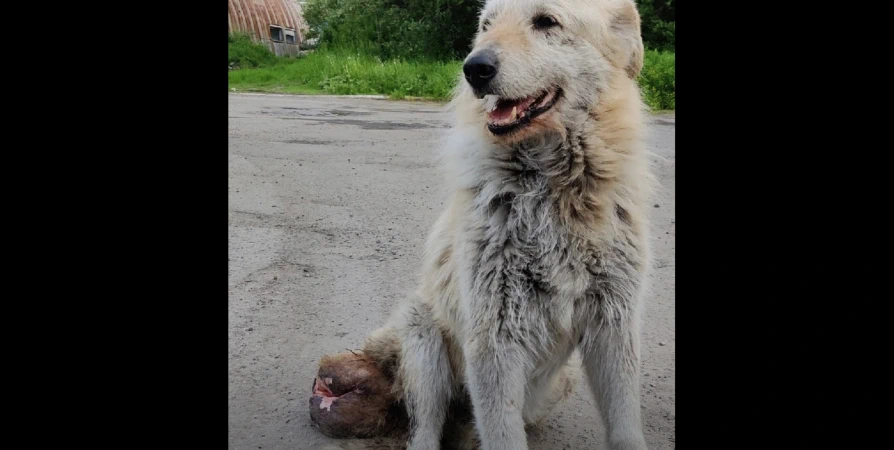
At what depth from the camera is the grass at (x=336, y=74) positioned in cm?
279

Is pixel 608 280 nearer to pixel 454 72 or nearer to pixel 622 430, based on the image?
pixel 622 430

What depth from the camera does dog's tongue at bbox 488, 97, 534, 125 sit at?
6.46 feet

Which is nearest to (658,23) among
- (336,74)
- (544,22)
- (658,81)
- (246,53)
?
(658,81)

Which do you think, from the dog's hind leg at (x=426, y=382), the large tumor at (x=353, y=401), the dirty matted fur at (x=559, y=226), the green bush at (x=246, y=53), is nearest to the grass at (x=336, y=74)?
the green bush at (x=246, y=53)

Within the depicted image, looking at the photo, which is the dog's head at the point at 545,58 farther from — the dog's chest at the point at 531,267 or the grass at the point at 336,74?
the grass at the point at 336,74

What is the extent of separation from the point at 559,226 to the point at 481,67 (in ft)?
1.75

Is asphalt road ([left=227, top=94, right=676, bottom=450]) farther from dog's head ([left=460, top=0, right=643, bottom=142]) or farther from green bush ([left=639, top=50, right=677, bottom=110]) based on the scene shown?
dog's head ([left=460, top=0, right=643, bottom=142])

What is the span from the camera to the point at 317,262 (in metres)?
2.96

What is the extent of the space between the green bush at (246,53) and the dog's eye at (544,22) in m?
1.24

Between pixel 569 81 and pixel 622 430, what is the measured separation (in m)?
1.06

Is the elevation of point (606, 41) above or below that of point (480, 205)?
above

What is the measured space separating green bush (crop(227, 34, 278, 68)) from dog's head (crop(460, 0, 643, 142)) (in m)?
1.08

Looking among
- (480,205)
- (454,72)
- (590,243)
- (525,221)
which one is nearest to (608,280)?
(590,243)
